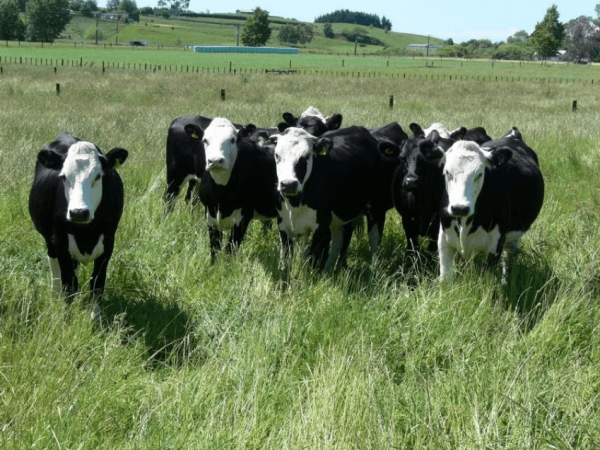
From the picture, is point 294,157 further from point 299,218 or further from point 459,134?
point 459,134

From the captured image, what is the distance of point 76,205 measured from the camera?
5.09 metres

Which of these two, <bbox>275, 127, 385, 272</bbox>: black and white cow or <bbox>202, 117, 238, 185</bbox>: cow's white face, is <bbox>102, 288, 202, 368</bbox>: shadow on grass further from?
<bbox>202, 117, 238, 185</bbox>: cow's white face

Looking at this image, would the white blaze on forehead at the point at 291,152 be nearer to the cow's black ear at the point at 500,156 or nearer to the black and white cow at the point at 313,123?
the cow's black ear at the point at 500,156

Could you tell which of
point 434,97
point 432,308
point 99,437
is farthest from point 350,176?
point 434,97

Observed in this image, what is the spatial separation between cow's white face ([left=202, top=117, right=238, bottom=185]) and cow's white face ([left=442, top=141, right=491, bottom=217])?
225cm

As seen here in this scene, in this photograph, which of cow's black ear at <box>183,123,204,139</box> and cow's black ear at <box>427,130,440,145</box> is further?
cow's black ear at <box>183,123,204,139</box>

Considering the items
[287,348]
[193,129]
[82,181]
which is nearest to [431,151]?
[193,129]

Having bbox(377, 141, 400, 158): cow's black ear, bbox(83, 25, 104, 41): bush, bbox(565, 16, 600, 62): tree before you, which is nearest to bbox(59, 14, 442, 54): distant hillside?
bbox(83, 25, 104, 41): bush

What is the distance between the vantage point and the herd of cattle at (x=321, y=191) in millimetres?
5469

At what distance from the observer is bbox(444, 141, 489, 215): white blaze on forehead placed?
5746 mm

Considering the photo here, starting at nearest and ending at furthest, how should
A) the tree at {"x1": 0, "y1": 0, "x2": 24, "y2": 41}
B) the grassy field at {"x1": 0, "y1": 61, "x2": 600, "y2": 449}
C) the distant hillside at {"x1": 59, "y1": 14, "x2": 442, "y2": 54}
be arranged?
the grassy field at {"x1": 0, "y1": 61, "x2": 600, "y2": 449} < the tree at {"x1": 0, "y1": 0, "x2": 24, "y2": 41} < the distant hillside at {"x1": 59, "y1": 14, "x2": 442, "y2": 54}

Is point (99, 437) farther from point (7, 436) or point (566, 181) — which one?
point (566, 181)

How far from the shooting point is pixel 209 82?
31641mm

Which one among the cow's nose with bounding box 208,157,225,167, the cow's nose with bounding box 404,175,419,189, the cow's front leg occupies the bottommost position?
A: the cow's front leg
